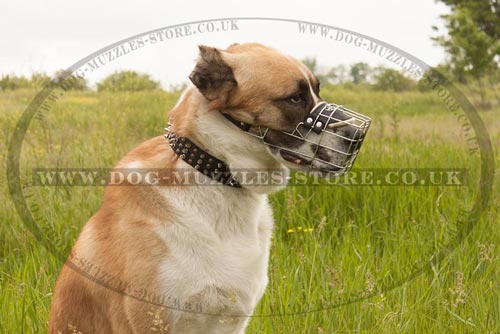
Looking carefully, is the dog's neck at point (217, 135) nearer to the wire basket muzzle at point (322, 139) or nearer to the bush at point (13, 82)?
the wire basket muzzle at point (322, 139)

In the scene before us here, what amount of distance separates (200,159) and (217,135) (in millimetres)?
131

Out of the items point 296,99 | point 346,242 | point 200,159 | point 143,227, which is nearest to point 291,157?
point 296,99

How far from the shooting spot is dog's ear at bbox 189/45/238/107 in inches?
103

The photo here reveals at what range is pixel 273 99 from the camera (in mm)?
2668

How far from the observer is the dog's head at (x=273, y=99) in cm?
263

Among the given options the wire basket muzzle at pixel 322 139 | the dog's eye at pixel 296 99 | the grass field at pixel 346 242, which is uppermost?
the dog's eye at pixel 296 99

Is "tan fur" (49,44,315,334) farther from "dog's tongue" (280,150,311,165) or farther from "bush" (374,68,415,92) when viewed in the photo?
"bush" (374,68,415,92)

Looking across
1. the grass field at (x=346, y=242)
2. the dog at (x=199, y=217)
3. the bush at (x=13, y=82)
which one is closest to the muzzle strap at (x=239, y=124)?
the dog at (x=199, y=217)

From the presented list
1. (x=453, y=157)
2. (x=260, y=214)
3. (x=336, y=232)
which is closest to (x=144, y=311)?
(x=260, y=214)

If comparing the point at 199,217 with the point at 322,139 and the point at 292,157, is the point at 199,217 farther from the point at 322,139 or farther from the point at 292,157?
the point at 322,139

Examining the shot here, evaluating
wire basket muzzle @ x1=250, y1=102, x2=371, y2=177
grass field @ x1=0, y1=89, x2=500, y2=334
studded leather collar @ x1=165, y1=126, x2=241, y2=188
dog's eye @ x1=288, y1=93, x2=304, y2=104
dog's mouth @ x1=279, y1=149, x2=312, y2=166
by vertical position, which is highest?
dog's eye @ x1=288, y1=93, x2=304, y2=104

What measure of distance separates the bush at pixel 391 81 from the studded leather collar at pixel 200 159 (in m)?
4.38

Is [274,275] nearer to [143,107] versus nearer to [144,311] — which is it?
[144,311]

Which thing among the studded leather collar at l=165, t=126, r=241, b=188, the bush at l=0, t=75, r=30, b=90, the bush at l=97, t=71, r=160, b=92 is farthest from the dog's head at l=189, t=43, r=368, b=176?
the bush at l=0, t=75, r=30, b=90
